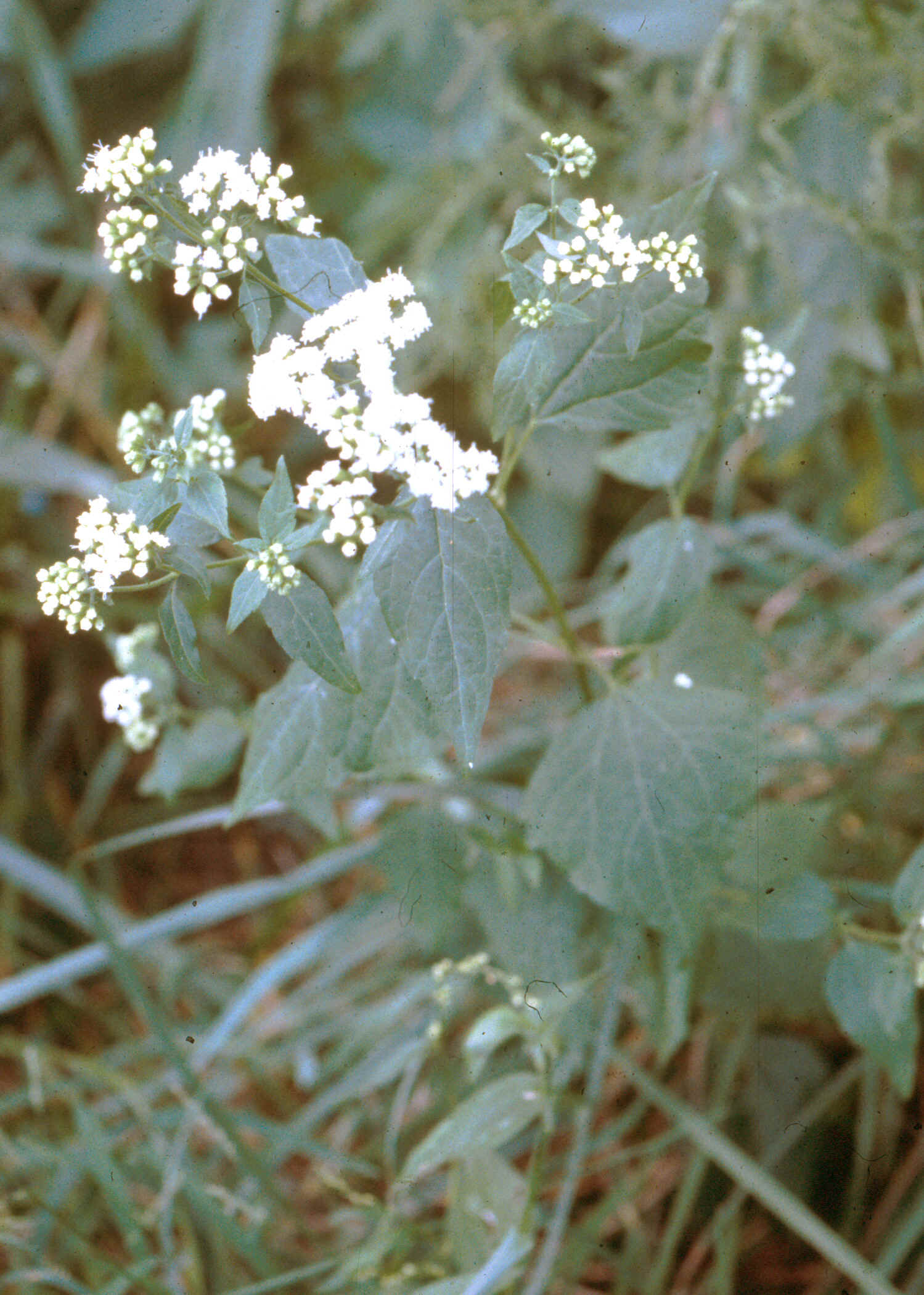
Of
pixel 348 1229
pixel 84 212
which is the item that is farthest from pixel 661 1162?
pixel 84 212

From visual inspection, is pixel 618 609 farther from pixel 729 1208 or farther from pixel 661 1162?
pixel 661 1162

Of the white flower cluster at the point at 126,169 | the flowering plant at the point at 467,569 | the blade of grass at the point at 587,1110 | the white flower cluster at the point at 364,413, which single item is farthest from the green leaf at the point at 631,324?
the blade of grass at the point at 587,1110

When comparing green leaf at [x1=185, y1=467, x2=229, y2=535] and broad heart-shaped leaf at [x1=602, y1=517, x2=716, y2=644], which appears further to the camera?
broad heart-shaped leaf at [x1=602, y1=517, x2=716, y2=644]

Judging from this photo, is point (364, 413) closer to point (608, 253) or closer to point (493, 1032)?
point (608, 253)

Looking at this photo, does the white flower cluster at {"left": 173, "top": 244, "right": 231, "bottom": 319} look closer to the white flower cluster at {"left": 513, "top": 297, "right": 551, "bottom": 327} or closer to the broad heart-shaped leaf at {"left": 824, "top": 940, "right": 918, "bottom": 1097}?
the white flower cluster at {"left": 513, "top": 297, "right": 551, "bottom": 327}

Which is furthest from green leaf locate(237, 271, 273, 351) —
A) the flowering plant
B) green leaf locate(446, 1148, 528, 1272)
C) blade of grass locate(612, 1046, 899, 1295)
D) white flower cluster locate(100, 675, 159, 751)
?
blade of grass locate(612, 1046, 899, 1295)

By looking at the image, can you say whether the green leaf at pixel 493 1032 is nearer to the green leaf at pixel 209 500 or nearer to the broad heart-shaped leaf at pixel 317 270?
the green leaf at pixel 209 500

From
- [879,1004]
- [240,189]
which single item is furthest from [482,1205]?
[240,189]

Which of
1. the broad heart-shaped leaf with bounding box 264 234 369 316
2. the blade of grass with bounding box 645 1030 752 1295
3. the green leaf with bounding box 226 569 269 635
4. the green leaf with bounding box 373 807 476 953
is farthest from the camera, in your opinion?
the blade of grass with bounding box 645 1030 752 1295
